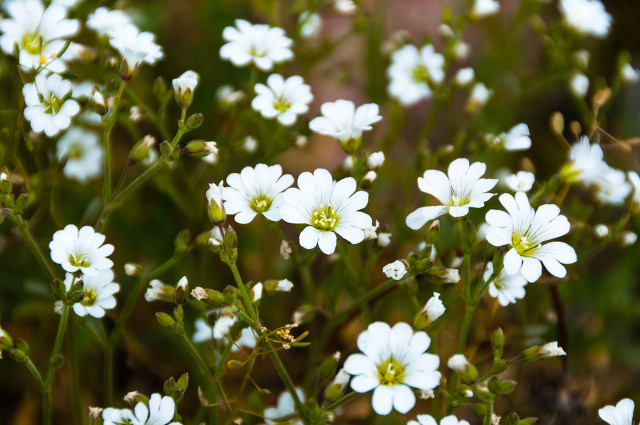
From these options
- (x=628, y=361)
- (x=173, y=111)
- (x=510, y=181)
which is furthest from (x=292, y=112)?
(x=628, y=361)

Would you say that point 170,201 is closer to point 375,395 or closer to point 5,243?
point 5,243

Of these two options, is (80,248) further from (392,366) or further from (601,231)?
(601,231)

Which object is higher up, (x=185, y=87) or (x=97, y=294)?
(x=185, y=87)

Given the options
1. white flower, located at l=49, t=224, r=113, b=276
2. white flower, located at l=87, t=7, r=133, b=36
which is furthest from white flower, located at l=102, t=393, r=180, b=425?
white flower, located at l=87, t=7, r=133, b=36

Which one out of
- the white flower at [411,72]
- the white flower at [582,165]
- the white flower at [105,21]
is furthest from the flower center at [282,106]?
the white flower at [582,165]

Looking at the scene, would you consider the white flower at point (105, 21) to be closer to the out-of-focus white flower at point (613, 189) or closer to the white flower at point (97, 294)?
the white flower at point (97, 294)

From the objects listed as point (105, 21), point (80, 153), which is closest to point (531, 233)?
point (105, 21)
